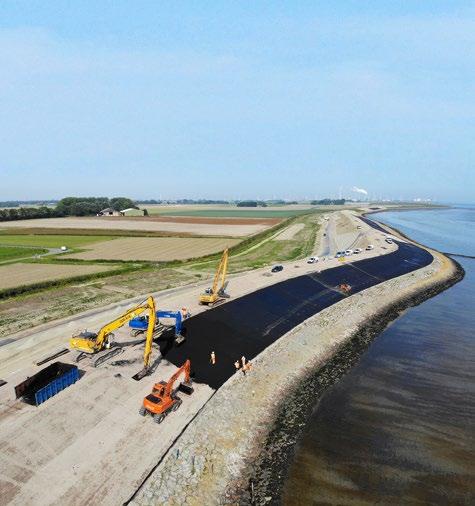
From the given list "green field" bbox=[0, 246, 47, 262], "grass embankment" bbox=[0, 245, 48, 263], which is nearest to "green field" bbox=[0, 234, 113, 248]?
"grass embankment" bbox=[0, 245, 48, 263]

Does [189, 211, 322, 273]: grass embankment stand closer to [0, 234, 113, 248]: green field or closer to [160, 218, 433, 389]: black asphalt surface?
[160, 218, 433, 389]: black asphalt surface

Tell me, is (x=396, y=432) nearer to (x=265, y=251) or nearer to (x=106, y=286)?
(x=106, y=286)

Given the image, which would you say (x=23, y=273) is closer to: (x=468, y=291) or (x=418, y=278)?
(x=418, y=278)

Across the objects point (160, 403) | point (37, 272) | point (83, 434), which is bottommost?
point (83, 434)

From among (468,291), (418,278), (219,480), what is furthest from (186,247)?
(219,480)

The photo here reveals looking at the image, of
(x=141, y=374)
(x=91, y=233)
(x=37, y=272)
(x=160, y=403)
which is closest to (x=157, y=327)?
(x=141, y=374)
